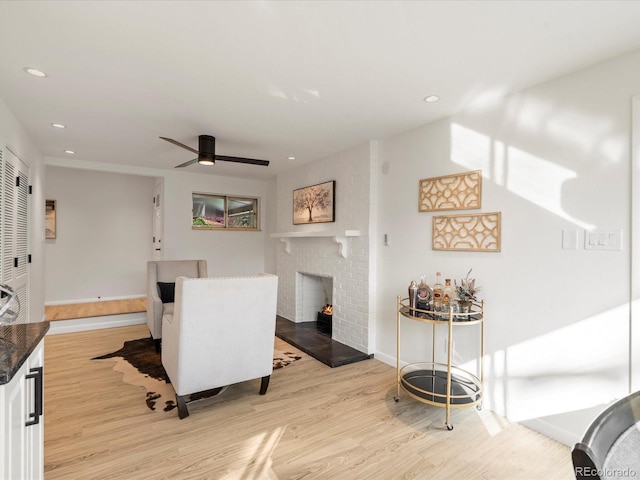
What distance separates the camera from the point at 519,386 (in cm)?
236

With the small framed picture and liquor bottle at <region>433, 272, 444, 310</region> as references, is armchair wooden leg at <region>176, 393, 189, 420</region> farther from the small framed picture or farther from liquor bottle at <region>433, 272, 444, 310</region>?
the small framed picture

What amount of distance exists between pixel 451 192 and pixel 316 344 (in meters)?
2.28

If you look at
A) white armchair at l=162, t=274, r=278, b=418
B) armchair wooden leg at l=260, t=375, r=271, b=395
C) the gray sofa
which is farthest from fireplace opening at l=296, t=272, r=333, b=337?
the gray sofa

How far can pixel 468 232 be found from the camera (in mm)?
2693

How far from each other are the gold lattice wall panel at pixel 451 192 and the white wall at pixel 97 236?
18.3 feet

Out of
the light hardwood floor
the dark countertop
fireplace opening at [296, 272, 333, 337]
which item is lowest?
the light hardwood floor

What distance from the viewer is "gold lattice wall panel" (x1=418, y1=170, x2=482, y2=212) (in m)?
2.64

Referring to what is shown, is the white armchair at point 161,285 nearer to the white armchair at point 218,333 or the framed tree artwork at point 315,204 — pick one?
the white armchair at point 218,333

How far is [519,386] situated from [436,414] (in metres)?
0.62

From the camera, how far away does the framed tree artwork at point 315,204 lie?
4.20 m

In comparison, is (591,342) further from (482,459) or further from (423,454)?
(423,454)

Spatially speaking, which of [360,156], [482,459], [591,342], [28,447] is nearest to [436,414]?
[482,459]

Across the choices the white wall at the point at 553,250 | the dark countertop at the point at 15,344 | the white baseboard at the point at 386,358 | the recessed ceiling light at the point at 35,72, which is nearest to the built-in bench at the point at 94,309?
the recessed ceiling light at the point at 35,72
